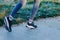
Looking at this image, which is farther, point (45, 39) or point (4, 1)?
point (4, 1)

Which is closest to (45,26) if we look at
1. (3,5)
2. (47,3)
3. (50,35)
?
(50,35)

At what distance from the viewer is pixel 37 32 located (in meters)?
6.30

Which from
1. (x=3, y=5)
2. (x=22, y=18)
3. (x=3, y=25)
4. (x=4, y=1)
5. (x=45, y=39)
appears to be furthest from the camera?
(x=4, y=1)

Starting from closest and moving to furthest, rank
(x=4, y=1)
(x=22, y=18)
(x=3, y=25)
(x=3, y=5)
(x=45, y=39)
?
(x=45, y=39) → (x=3, y=25) → (x=22, y=18) → (x=3, y=5) → (x=4, y=1)

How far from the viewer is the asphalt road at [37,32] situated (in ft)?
19.2

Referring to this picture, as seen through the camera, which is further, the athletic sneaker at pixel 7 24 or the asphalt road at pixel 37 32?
the athletic sneaker at pixel 7 24

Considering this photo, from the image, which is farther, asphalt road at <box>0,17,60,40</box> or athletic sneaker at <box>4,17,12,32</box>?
athletic sneaker at <box>4,17,12,32</box>

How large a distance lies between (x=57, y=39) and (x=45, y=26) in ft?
3.87

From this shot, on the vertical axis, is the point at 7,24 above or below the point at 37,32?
above

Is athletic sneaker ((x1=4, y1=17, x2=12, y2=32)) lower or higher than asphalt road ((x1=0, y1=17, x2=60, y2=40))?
higher

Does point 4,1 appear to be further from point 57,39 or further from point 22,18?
point 57,39

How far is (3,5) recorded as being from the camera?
8.56 meters

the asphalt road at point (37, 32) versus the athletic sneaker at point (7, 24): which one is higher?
the athletic sneaker at point (7, 24)

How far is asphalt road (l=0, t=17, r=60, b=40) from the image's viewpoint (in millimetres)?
5863
